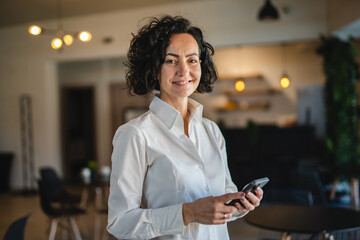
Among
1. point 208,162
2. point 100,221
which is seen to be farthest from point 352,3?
point 208,162

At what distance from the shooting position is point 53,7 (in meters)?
8.12

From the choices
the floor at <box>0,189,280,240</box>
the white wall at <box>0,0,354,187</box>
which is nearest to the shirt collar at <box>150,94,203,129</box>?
the floor at <box>0,189,280,240</box>

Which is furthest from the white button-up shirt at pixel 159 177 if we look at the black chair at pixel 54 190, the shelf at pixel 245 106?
the shelf at pixel 245 106

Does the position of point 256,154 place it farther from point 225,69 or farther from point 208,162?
point 208,162

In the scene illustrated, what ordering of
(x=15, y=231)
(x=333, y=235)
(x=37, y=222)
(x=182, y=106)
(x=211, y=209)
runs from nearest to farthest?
(x=211, y=209)
(x=182, y=106)
(x=15, y=231)
(x=333, y=235)
(x=37, y=222)

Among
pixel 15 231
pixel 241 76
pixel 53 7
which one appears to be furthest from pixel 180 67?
pixel 241 76

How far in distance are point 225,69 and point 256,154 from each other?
377 centimetres

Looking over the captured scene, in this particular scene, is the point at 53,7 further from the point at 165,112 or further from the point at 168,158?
the point at 168,158

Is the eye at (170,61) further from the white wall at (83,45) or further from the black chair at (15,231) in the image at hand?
the white wall at (83,45)

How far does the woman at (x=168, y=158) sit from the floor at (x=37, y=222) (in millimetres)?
2748

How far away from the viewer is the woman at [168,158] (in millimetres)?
1226

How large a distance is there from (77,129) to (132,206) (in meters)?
11.1

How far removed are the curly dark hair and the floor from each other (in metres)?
2.91

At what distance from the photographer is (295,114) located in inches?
455
